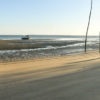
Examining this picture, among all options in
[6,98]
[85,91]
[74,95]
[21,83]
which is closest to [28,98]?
[6,98]

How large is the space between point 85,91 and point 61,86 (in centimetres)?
122

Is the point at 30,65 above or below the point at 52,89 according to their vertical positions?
below

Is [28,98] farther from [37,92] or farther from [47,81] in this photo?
[47,81]

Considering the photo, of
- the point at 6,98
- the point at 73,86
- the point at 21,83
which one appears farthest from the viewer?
the point at 21,83

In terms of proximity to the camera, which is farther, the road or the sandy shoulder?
the sandy shoulder

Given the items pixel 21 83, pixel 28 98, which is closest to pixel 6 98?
pixel 28 98

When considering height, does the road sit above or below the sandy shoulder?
above

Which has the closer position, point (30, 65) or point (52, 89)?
point (52, 89)

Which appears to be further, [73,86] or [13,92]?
[73,86]

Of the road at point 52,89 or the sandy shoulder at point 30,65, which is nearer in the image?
the road at point 52,89

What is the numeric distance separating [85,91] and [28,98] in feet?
6.31

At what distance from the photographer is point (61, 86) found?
32.9 feet

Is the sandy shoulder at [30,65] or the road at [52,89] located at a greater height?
the road at [52,89]

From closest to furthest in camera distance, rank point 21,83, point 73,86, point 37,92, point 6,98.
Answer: point 6,98 < point 37,92 < point 73,86 < point 21,83
